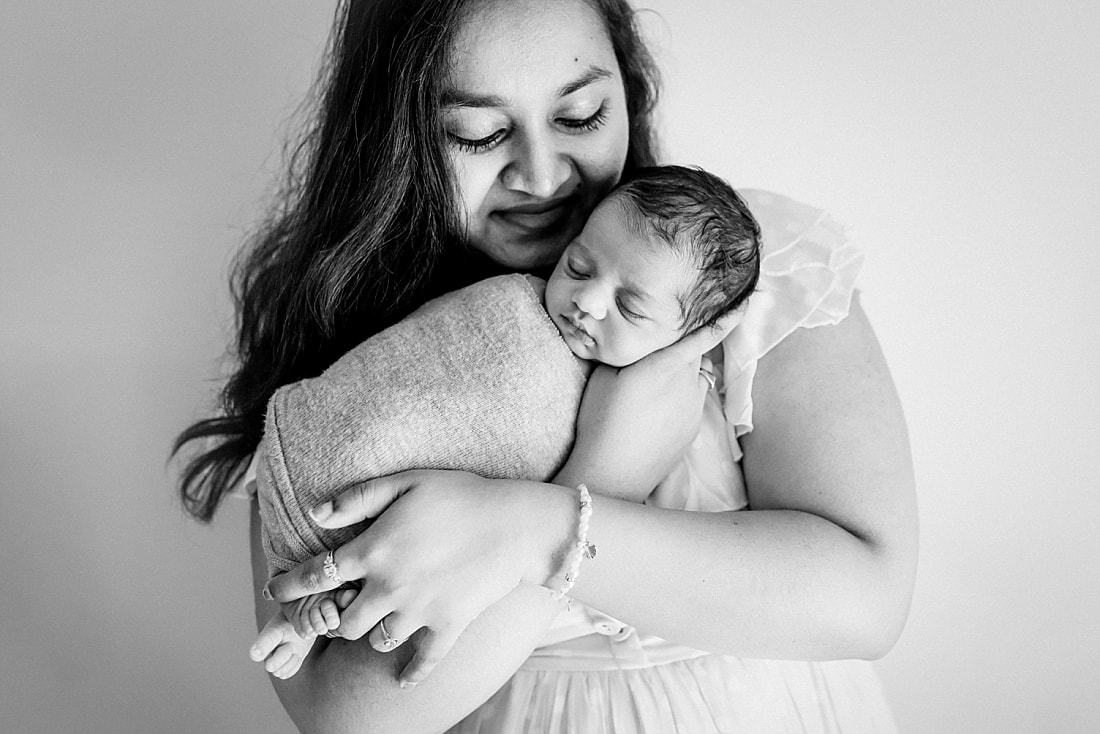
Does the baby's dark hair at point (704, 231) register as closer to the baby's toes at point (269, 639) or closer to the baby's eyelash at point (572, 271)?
the baby's eyelash at point (572, 271)

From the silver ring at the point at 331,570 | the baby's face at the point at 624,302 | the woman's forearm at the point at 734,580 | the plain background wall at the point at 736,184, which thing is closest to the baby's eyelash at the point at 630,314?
the baby's face at the point at 624,302

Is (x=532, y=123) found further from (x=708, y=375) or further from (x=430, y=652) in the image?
(x=430, y=652)

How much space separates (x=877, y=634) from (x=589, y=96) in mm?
747

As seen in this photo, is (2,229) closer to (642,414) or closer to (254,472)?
(254,472)

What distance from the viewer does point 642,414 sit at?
1083 mm

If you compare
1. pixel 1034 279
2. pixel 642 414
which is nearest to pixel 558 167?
pixel 642 414

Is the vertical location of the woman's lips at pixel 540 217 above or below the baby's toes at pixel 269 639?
above

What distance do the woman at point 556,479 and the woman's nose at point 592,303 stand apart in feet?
0.25

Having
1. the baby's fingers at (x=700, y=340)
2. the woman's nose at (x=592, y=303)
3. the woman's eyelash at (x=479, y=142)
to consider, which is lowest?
the baby's fingers at (x=700, y=340)

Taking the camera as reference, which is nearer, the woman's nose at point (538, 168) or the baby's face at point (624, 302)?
the baby's face at point (624, 302)

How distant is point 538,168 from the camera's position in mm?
1226

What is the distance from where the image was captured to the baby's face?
1092 mm

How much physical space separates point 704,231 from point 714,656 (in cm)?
55

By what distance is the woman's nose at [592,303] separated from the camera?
108 centimetres
